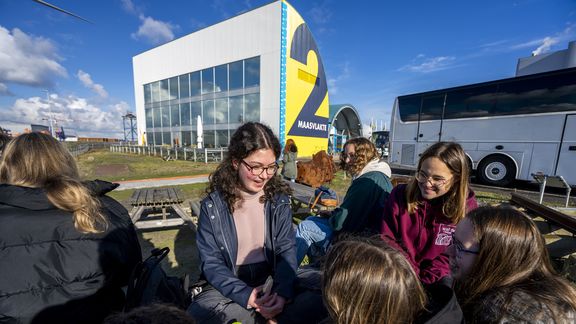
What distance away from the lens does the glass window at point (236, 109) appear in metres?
17.3

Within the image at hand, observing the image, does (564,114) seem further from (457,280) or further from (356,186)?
(457,280)

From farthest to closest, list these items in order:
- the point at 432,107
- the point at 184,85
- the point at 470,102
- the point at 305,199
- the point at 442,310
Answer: the point at 184,85, the point at 432,107, the point at 470,102, the point at 305,199, the point at 442,310

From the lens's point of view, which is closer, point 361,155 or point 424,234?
point 424,234

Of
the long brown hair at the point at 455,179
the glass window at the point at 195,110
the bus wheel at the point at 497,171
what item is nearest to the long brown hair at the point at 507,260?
the long brown hair at the point at 455,179

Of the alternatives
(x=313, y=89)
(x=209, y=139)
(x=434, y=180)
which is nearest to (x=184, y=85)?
(x=209, y=139)

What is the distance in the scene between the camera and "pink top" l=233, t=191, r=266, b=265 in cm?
190

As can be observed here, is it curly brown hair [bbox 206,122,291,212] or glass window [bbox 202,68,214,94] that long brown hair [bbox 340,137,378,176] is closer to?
curly brown hair [bbox 206,122,291,212]

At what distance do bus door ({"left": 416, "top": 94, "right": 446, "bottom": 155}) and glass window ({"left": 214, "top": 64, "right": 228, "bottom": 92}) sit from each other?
13346 mm

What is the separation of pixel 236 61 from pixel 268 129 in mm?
16968

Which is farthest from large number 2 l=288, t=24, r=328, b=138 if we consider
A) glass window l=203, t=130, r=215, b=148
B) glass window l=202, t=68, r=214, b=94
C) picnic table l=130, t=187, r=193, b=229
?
picnic table l=130, t=187, r=193, b=229

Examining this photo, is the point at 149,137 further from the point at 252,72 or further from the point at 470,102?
the point at 470,102

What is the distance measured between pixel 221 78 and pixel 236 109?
2.78 metres

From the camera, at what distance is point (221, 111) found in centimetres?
1820

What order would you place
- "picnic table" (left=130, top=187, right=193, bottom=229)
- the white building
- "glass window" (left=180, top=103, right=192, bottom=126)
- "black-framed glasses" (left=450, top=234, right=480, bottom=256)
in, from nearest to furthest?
"black-framed glasses" (left=450, top=234, right=480, bottom=256) < "picnic table" (left=130, top=187, right=193, bottom=229) < the white building < "glass window" (left=180, top=103, right=192, bottom=126)
